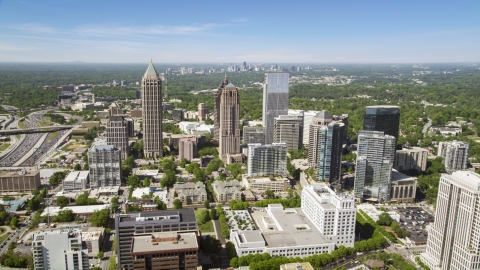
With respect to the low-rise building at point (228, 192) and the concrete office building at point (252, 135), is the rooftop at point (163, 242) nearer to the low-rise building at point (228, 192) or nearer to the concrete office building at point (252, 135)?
the low-rise building at point (228, 192)

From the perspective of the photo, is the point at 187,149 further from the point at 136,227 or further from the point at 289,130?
the point at 136,227

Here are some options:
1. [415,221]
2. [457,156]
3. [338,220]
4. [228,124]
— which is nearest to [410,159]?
[457,156]

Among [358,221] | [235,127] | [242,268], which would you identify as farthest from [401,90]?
[242,268]

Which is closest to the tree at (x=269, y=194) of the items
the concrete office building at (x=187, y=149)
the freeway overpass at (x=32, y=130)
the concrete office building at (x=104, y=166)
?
the concrete office building at (x=104, y=166)

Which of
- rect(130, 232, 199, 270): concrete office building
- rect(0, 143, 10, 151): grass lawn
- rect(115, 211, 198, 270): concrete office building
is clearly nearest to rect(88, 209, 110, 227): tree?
rect(115, 211, 198, 270): concrete office building

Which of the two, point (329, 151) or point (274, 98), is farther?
point (274, 98)

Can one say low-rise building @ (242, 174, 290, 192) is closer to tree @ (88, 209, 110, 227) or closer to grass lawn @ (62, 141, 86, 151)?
tree @ (88, 209, 110, 227)
